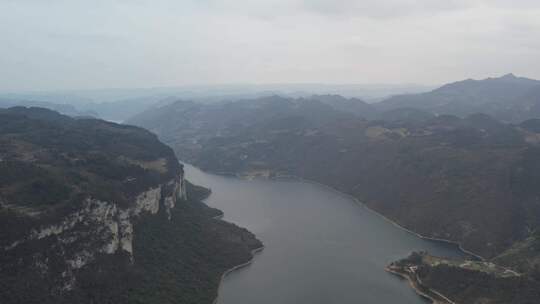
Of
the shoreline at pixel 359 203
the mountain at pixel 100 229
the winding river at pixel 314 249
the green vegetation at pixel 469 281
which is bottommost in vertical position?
the shoreline at pixel 359 203

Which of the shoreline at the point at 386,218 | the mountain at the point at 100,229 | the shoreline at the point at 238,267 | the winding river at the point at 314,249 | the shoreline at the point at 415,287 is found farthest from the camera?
the shoreline at the point at 386,218

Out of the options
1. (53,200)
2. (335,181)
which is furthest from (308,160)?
(53,200)

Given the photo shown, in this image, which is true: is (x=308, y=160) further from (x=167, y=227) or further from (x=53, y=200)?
(x=53, y=200)

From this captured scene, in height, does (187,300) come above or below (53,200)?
below

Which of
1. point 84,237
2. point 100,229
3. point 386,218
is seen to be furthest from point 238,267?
point 386,218

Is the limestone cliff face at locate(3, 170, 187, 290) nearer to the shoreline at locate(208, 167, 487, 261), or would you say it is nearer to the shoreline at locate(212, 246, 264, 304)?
the shoreline at locate(212, 246, 264, 304)

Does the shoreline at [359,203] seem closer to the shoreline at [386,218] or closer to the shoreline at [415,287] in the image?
the shoreline at [386,218]

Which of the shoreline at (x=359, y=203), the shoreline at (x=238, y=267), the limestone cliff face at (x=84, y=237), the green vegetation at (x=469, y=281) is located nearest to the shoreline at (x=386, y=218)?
the shoreline at (x=359, y=203)

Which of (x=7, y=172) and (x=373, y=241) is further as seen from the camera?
(x=373, y=241)
